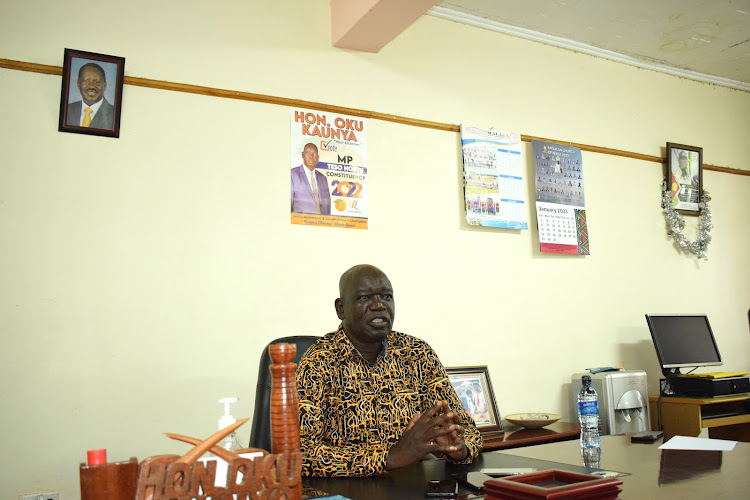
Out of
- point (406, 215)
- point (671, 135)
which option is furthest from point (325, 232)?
point (671, 135)

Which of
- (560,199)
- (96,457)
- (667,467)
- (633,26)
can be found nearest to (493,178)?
(560,199)

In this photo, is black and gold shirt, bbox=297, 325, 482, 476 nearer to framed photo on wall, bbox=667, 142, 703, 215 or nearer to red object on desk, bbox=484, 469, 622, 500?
red object on desk, bbox=484, 469, 622, 500

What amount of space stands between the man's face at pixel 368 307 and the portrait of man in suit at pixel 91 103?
4.32 feet

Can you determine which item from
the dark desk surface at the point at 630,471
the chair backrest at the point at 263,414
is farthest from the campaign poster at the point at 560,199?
the chair backrest at the point at 263,414

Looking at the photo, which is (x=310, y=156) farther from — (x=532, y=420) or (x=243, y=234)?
(x=532, y=420)

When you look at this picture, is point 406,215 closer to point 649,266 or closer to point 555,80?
point 555,80

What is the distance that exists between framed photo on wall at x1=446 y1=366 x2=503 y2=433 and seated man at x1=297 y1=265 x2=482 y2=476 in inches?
39.3

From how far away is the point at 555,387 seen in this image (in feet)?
12.1

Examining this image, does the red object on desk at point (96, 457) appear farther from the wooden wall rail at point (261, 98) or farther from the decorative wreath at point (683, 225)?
the decorative wreath at point (683, 225)

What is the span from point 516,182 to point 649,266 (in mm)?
1199

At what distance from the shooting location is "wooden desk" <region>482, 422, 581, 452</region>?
111 inches

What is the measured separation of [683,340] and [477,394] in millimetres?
1508

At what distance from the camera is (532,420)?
321 centimetres

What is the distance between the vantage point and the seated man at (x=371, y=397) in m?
1.69
